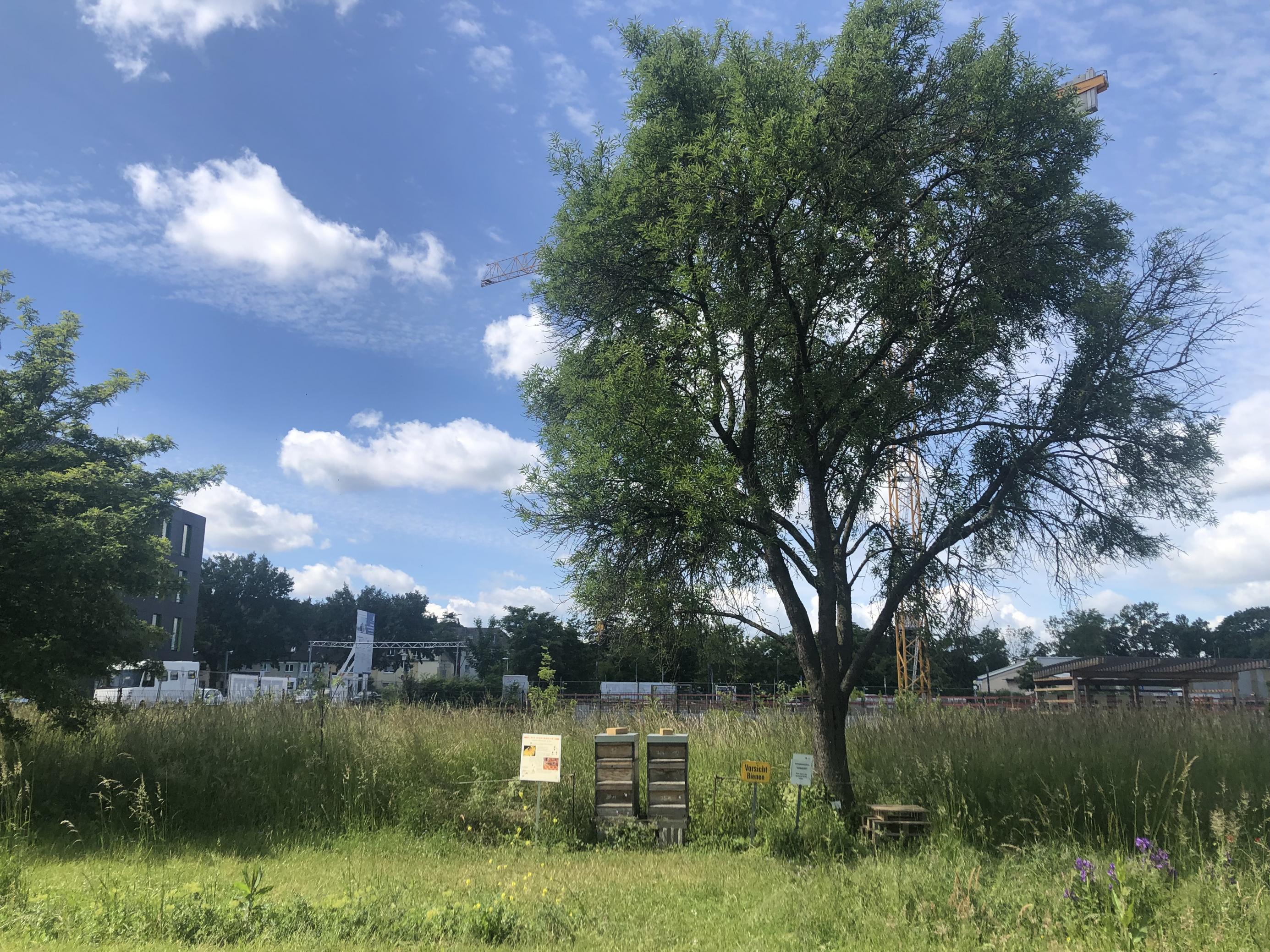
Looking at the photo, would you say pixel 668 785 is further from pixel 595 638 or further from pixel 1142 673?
pixel 1142 673

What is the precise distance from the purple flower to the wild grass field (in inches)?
1.0

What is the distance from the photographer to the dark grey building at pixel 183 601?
48531mm

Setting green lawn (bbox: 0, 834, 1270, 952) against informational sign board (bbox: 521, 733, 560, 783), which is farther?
informational sign board (bbox: 521, 733, 560, 783)

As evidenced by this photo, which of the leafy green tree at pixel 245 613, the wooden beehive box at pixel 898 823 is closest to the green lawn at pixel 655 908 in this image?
the wooden beehive box at pixel 898 823

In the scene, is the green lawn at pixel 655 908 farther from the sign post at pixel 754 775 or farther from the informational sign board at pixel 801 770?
the sign post at pixel 754 775

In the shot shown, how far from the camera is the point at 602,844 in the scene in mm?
9617

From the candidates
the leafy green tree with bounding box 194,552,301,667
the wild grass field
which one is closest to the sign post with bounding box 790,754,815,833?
the wild grass field

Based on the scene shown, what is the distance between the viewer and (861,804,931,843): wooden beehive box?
28.5 feet

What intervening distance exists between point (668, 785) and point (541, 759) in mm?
1620

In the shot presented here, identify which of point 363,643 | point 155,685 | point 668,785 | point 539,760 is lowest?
point 155,685

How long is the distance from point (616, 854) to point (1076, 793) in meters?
5.59

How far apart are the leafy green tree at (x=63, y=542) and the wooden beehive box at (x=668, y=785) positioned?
25.0 ft

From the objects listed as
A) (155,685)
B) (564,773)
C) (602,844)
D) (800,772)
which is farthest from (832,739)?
(155,685)

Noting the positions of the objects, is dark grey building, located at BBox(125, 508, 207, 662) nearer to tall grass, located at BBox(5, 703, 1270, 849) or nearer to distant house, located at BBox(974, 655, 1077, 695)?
tall grass, located at BBox(5, 703, 1270, 849)
